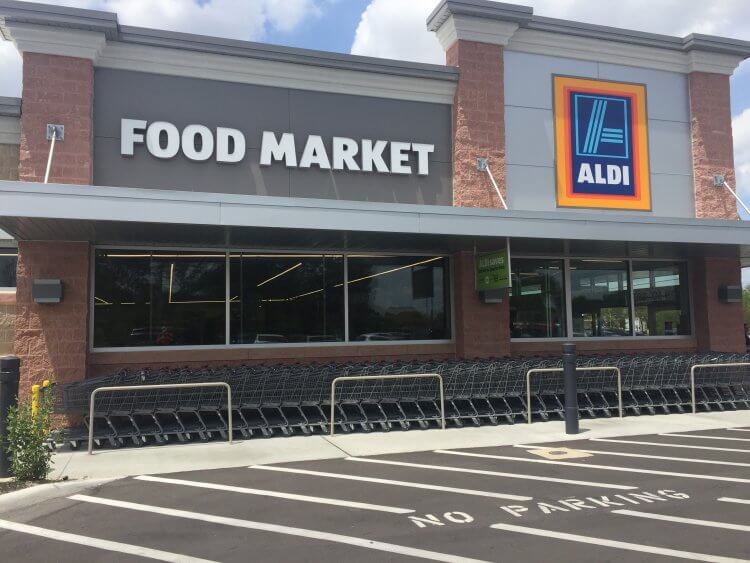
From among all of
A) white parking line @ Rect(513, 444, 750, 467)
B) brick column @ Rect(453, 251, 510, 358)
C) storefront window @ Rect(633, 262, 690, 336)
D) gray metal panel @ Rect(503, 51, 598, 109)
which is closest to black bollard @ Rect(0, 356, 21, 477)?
white parking line @ Rect(513, 444, 750, 467)

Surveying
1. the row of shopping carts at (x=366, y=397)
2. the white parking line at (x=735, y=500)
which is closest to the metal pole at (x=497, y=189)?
the row of shopping carts at (x=366, y=397)

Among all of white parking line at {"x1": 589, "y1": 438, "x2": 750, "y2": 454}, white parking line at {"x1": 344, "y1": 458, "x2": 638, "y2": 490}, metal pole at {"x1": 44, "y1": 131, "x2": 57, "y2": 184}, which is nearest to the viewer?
white parking line at {"x1": 344, "y1": 458, "x2": 638, "y2": 490}

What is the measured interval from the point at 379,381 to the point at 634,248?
21.1ft

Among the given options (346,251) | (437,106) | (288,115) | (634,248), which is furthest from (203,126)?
Answer: (634,248)

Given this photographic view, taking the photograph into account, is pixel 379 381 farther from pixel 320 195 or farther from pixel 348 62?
pixel 348 62

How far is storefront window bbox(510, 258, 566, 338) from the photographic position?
1392cm

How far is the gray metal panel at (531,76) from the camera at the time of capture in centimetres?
1385

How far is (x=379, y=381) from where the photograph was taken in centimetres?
1056

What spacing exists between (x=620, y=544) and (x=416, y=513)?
1.80 meters

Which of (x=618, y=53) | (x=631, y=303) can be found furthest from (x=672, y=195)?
(x=618, y=53)

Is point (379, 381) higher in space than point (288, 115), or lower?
lower

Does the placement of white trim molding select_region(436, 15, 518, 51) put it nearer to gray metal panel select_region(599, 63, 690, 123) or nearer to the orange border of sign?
the orange border of sign

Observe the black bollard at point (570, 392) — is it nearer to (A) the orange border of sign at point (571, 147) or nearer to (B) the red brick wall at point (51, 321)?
(A) the orange border of sign at point (571, 147)

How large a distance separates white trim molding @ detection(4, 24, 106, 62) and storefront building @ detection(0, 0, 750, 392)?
0.11 ft
